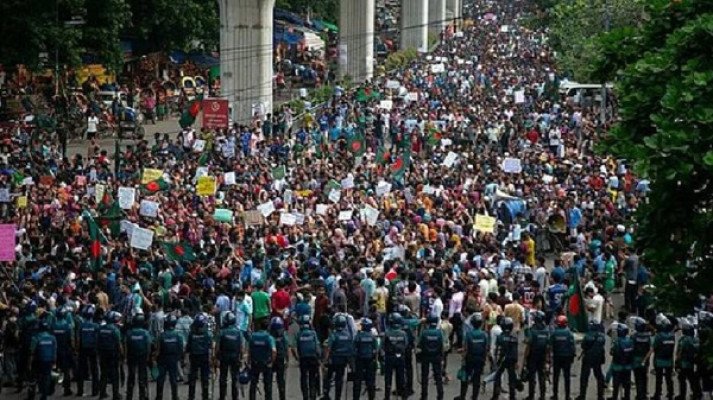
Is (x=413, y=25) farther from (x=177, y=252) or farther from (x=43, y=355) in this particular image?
(x=43, y=355)

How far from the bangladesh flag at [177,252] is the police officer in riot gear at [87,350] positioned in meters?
3.99

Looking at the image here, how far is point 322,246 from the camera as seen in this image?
2534 centimetres

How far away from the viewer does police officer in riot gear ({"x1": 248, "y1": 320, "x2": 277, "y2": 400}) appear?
1909cm

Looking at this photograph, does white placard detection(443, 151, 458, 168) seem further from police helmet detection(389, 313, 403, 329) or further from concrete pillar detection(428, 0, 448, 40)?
concrete pillar detection(428, 0, 448, 40)

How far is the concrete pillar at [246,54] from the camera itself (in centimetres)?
4734

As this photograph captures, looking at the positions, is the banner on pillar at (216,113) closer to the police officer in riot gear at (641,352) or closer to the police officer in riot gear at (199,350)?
the police officer in riot gear at (199,350)

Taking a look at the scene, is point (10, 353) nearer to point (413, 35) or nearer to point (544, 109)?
point (544, 109)

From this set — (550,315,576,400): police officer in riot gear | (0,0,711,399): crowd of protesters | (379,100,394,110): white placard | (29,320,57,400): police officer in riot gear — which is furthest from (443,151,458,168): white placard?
(29,320,57,400): police officer in riot gear

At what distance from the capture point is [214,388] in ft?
67.9

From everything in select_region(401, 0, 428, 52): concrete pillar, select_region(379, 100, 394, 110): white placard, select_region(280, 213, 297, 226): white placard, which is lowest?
select_region(280, 213, 297, 226): white placard

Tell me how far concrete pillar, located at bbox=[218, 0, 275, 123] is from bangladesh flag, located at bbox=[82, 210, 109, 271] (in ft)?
73.1

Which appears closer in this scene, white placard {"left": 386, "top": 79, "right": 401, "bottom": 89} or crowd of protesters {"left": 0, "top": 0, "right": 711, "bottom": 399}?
crowd of protesters {"left": 0, "top": 0, "right": 711, "bottom": 399}

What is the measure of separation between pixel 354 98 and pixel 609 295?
80.8ft

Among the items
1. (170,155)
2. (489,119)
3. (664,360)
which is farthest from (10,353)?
(489,119)
